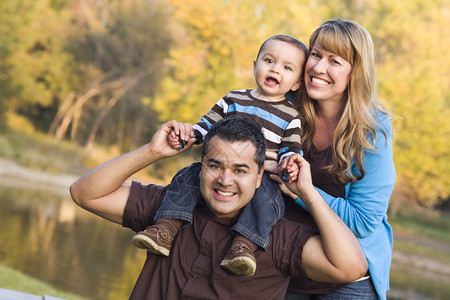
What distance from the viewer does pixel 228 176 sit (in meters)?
2.53

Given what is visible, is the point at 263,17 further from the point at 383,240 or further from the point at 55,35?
the point at 383,240

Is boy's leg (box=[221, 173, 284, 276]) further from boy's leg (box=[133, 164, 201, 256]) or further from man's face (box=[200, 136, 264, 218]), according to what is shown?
boy's leg (box=[133, 164, 201, 256])

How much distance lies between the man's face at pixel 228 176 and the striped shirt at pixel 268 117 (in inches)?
15.0

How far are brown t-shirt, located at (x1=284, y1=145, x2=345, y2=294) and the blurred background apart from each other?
13.2 feet

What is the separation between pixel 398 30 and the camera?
2678 centimetres

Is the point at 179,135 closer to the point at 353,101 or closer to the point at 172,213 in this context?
the point at 172,213

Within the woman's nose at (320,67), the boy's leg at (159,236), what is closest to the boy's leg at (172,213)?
the boy's leg at (159,236)

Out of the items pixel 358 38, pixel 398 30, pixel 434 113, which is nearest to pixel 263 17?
pixel 434 113

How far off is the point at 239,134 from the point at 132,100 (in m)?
26.9

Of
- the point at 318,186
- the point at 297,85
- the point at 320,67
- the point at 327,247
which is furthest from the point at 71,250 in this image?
the point at 327,247

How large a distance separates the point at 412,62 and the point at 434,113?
19.9 ft

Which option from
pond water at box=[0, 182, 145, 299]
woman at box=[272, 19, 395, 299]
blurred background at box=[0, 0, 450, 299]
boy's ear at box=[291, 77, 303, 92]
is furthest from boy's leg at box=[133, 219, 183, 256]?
pond water at box=[0, 182, 145, 299]

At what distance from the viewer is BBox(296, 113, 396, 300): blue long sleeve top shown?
2703mm

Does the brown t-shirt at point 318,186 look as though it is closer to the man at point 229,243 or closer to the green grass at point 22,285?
the man at point 229,243
